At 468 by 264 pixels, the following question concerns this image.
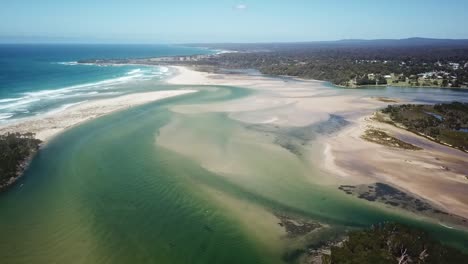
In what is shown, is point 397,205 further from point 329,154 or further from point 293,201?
point 329,154

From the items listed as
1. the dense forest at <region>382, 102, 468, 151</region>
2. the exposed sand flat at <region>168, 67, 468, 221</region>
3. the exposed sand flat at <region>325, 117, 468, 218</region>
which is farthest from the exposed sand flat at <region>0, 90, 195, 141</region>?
the dense forest at <region>382, 102, 468, 151</region>

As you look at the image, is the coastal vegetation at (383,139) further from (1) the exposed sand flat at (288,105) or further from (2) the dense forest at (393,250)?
(2) the dense forest at (393,250)

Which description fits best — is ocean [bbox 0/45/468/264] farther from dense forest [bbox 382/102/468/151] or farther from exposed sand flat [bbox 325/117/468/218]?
dense forest [bbox 382/102/468/151]

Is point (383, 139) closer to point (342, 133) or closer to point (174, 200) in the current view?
point (342, 133)

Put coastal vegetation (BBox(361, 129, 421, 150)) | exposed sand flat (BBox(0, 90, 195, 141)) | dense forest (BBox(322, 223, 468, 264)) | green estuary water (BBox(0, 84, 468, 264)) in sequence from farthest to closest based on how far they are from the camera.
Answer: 1. exposed sand flat (BBox(0, 90, 195, 141))
2. coastal vegetation (BBox(361, 129, 421, 150))
3. green estuary water (BBox(0, 84, 468, 264))
4. dense forest (BBox(322, 223, 468, 264))

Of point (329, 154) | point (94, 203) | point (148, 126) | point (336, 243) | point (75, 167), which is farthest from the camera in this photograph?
point (148, 126)

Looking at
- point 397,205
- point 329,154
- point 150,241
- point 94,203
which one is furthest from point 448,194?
point 94,203

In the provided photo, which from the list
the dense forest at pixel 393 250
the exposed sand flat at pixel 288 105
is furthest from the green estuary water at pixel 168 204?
the exposed sand flat at pixel 288 105
